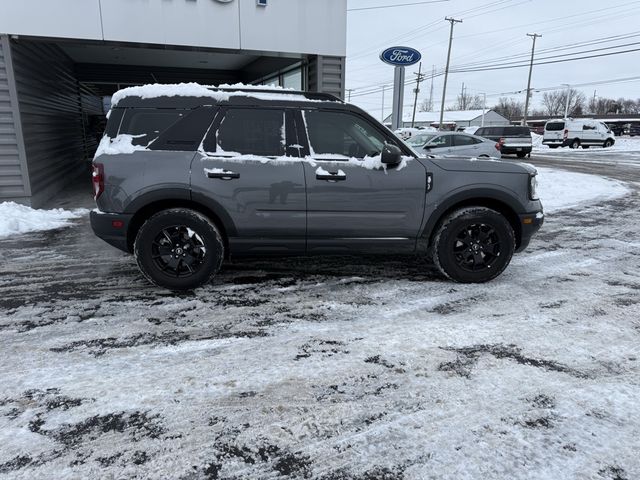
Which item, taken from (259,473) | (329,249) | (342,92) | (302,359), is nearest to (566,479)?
(259,473)

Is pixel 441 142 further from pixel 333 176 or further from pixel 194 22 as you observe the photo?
pixel 333 176

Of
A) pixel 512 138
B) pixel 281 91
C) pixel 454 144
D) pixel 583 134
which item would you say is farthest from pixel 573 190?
pixel 583 134

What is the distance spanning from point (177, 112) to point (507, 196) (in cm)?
337

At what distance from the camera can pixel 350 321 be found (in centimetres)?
383

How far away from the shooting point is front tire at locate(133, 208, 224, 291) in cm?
434

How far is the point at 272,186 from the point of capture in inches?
172

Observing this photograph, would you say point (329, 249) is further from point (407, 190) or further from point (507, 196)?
point (507, 196)

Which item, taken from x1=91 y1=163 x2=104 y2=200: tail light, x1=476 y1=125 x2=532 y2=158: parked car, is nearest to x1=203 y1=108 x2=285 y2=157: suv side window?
x1=91 y1=163 x2=104 y2=200: tail light

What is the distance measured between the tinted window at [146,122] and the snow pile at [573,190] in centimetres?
779

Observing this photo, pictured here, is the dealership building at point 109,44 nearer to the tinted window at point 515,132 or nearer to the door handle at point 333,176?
the door handle at point 333,176

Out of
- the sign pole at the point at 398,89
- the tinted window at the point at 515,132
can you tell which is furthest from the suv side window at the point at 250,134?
the tinted window at the point at 515,132

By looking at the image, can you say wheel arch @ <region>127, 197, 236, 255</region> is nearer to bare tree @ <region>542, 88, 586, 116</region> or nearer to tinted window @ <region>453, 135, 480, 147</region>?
tinted window @ <region>453, 135, 480, 147</region>

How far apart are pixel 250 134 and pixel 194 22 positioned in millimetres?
5955

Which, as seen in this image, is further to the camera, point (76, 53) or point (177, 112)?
point (76, 53)
